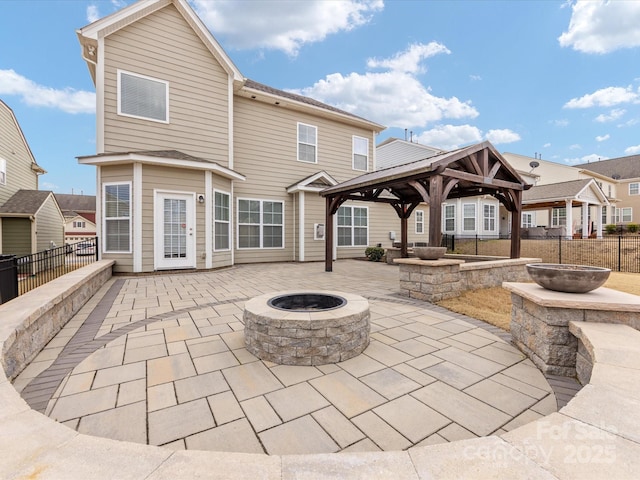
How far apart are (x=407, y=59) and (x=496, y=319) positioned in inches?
725

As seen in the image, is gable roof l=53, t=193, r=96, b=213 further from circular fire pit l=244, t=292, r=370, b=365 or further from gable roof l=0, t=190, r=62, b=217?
circular fire pit l=244, t=292, r=370, b=365

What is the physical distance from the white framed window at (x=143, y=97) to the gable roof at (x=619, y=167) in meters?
36.4

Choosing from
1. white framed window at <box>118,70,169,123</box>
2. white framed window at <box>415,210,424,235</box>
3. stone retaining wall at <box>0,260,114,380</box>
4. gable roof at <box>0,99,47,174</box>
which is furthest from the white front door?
white framed window at <box>415,210,424,235</box>

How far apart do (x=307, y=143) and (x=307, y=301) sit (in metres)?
9.62

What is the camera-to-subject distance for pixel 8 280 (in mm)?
3568

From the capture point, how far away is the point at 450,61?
16984mm

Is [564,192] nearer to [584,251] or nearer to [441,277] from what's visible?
[584,251]

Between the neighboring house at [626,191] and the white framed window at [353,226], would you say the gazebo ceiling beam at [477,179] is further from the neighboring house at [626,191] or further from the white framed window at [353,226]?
the neighboring house at [626,191]

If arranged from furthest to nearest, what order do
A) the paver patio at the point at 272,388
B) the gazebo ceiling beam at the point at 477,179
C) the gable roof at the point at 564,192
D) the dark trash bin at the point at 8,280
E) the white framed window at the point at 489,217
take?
the white framed window at the point at 489,217, the gable roof at the point at 564,192, the gazebo ceiling beam at the point at 477,179, the dark trash bin at the point at 8,280, the paver patio at the point at 272,388

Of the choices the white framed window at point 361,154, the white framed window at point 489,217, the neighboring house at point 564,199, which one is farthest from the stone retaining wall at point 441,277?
the neighboring house at point 564,199

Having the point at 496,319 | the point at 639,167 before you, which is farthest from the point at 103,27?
the point at 639,167

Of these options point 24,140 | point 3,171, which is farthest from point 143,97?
point 24,140

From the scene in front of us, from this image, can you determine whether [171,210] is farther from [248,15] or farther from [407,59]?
[407,59]

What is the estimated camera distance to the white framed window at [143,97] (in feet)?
26.6
